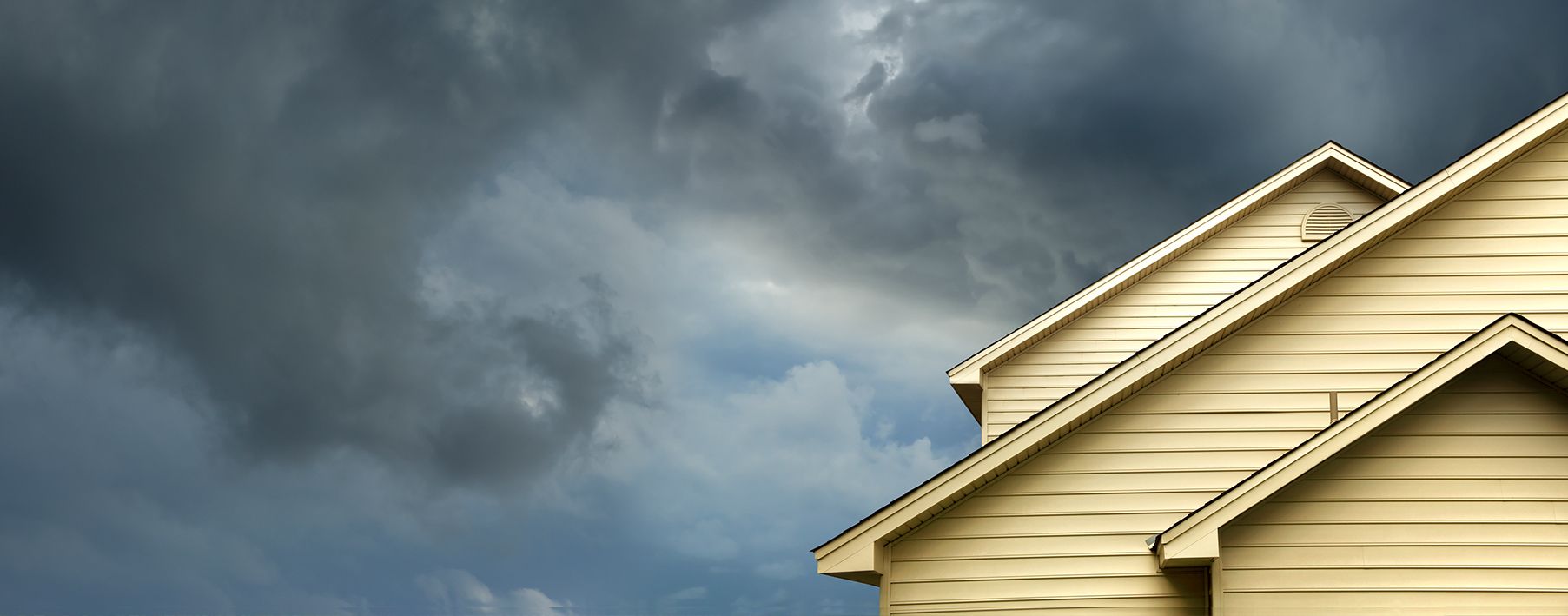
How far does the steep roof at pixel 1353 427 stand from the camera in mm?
8891

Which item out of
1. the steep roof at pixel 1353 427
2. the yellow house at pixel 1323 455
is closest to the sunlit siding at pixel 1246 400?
the yellow house at pixel 1323 455

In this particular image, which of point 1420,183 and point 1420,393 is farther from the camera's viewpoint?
point 1420,183

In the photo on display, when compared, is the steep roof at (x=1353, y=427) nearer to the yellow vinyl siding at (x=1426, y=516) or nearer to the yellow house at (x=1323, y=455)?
the yellow house at (x=1323, y=455)

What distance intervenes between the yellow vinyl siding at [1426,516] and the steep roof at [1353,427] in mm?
272

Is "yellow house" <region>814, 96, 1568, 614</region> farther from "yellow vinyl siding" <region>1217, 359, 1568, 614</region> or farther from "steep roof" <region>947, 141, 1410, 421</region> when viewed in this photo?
"steep roof" <region>947, 141, 1410, 421</region>

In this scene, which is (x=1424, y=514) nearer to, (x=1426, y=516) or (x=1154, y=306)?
(x=1426, y=516)

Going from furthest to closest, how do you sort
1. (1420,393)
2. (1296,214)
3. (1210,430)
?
(1296,214) → (1210,430) → (1420,393)

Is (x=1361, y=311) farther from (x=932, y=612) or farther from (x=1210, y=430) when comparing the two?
(x=932, y=612)

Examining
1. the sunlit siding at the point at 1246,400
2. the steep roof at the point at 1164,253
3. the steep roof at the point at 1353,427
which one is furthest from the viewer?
the steep roof at the point at 1164,253

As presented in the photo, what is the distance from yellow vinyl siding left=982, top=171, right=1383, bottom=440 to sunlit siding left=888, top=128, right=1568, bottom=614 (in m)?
5.73

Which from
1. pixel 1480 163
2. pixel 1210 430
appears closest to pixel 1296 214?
pixel 1480 163

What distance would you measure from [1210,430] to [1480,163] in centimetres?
384

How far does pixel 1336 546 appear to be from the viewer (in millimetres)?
9047

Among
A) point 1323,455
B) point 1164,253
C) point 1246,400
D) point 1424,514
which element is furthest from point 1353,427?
point 1164,253
